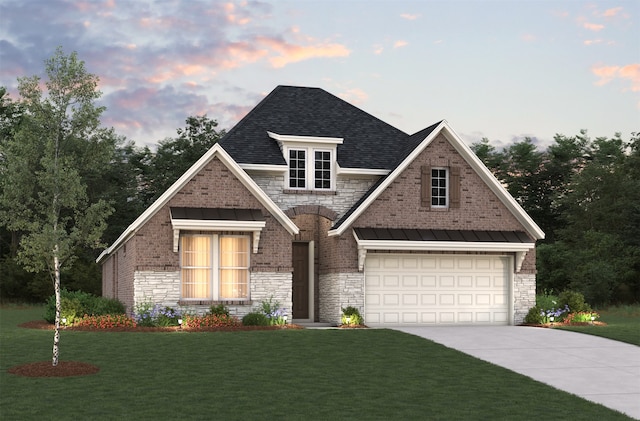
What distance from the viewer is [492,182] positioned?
92.9 feet

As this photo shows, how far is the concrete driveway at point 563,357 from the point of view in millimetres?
15078

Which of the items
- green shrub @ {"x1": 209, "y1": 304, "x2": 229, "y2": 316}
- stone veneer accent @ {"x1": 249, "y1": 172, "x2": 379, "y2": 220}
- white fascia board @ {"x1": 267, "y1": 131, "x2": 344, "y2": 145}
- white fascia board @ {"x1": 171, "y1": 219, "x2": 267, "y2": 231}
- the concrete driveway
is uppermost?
white fascia board @ {"x1": 267, "y1": 131, "x2": 344, "y2": 145}

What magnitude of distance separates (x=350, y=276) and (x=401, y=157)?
508cm

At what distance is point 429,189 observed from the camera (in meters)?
28.2

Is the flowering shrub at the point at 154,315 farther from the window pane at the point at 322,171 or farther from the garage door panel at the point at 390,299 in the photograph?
the window pane at the point at 322,171

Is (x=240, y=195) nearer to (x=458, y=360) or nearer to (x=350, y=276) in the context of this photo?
(x=350, y=276)

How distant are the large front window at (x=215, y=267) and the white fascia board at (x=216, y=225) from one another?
0.82m

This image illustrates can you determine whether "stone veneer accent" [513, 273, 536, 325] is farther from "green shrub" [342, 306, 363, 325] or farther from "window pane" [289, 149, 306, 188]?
"window pane" [289, 149, 306, 188]

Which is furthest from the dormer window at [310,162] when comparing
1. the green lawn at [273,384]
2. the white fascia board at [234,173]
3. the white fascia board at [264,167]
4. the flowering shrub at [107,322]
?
the green lawn at [273,384]

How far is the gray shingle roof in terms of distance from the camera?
94.9 ft

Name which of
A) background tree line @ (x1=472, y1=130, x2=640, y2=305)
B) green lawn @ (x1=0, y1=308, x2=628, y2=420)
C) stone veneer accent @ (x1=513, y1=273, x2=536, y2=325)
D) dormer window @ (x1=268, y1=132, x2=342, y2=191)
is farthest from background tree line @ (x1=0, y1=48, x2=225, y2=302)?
background tree line @ (x1=472, y1=130, x2=640, y2=305)

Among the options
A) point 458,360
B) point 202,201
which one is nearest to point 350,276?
point 202,201

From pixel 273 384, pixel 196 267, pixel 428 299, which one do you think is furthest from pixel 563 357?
pixel 196 267

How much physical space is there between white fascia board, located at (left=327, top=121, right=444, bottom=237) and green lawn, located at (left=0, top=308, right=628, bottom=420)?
634 cm
